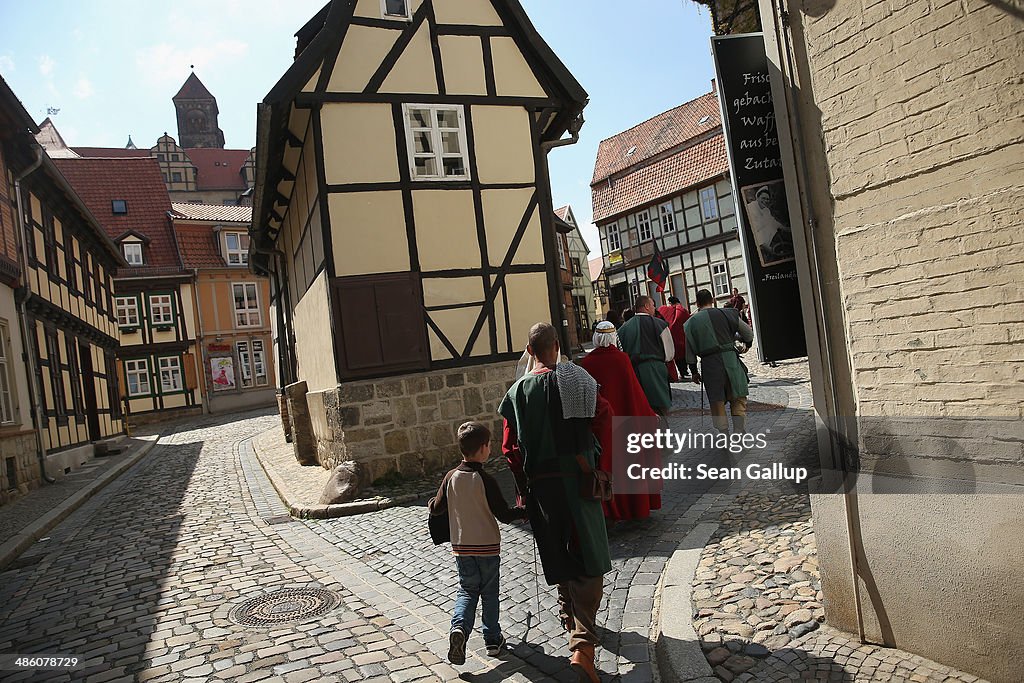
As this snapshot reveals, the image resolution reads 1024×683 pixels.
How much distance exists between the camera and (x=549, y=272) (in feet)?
37.3

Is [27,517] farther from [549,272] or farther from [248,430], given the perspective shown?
[248,430]

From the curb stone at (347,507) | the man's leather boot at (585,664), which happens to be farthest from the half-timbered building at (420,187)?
the man's leather boot at (585,664)

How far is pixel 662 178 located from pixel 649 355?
2866 cm

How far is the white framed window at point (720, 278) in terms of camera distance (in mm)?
31612

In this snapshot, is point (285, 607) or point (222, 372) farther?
point (222, 372)

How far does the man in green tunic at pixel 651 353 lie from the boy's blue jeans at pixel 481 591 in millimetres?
4088

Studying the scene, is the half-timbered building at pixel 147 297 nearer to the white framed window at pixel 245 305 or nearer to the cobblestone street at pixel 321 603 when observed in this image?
the white framed window at pixel 245 305

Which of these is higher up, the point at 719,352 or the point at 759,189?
the point at 759,189

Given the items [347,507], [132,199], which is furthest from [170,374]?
[347,507]

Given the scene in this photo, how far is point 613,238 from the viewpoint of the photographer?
3853 cm

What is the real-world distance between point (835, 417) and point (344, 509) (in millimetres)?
6411

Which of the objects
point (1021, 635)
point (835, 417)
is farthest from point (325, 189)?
point (1021, 635)

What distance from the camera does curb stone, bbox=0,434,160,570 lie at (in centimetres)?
796

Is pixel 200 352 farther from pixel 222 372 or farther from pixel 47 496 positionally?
pixel 47 496
